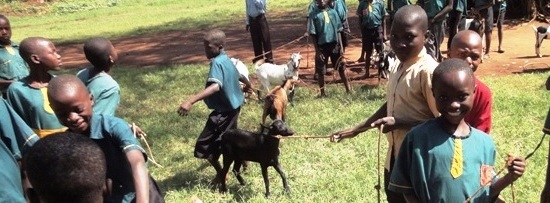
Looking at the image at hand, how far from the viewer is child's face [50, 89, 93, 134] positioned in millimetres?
2654

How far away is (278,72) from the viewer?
769 centimetres

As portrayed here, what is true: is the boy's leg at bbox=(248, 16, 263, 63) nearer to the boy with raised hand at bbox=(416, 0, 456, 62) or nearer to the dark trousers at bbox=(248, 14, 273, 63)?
the dark trousers at bbox=(248, 14, 273, 63)

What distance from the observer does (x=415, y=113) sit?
299cm

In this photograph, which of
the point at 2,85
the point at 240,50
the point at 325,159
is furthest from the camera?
the point at 240,50

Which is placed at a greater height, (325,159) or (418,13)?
(418,13)

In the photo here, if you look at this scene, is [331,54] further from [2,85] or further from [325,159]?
[2,85]

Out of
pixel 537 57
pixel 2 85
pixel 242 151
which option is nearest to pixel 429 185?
pixel 242 151

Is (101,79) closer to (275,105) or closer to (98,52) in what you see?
(98,52)

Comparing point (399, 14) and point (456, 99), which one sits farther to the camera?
point (399, 14)

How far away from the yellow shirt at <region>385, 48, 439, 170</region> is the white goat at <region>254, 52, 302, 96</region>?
4.45 meters

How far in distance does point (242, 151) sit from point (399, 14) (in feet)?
7.08

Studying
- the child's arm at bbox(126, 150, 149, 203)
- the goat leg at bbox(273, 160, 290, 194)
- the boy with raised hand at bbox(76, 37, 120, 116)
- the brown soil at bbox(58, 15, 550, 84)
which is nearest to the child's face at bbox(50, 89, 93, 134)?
the child's arm at bbox(126, 150, 149, 203)

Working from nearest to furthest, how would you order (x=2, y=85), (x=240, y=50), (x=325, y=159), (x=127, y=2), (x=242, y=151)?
(x=242, y=151) → (x=2, y=85) → (x=325, y=159) → (x=240, y=50) → (x=127, y=2)

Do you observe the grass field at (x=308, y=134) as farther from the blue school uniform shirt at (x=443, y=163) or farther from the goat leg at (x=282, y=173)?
the blue school uniform shirt at (x=443, y=163)
